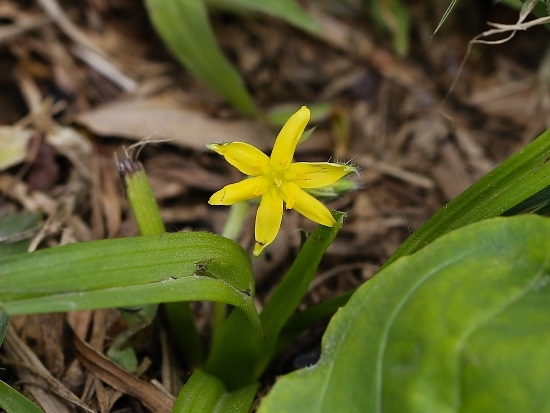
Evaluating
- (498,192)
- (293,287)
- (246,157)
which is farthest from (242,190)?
(498,192)

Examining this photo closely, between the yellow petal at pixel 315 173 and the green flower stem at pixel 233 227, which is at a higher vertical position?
the yellow petal at pixel 315 173

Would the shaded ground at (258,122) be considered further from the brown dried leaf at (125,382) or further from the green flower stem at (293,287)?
the green flower stem at (293,287)

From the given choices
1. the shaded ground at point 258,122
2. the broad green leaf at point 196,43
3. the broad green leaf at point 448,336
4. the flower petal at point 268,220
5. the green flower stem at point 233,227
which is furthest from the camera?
the broad green leaf at point 196,43

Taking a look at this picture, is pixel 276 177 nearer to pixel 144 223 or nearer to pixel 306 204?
pixel 306 204

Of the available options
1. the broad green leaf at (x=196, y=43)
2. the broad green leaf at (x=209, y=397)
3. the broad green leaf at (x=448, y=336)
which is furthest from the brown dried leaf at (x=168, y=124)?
the broad green leaf at (x=448, y=336)

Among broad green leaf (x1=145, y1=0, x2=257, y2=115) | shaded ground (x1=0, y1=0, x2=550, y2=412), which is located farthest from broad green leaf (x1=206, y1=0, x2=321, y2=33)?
shaded ground (x1=0, y1=0, x2=550, y2=412)
